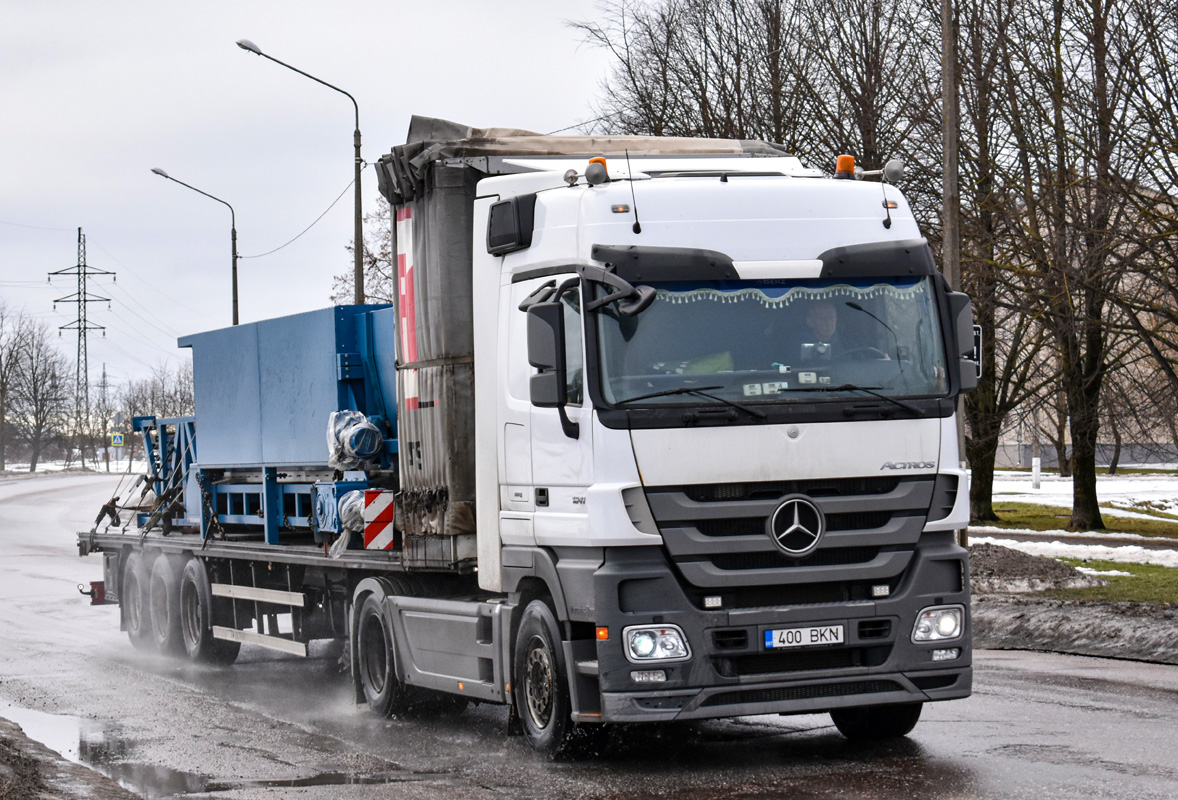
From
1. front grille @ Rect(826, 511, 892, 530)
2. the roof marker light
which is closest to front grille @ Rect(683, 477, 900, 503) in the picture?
front grille @ Rect(826, 511, 892, 530)

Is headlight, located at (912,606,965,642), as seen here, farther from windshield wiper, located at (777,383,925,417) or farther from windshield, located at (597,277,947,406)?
windshield, located at (597,277,947,406)

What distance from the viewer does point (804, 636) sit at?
311 inches

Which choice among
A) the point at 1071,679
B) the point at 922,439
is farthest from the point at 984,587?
the point at 922,439

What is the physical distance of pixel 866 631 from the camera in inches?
315

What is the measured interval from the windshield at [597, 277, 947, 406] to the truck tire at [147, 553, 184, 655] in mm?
8696

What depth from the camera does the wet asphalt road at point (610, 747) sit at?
7539 mm

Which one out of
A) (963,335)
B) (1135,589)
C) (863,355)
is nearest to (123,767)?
(863,355)

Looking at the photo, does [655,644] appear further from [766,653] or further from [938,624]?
[938,624]

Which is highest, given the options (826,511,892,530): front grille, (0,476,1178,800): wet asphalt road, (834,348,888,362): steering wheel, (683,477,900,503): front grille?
(834,348,888,362): steering wheel

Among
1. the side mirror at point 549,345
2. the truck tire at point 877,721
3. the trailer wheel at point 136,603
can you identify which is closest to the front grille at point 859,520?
the truck tire at point 877,721

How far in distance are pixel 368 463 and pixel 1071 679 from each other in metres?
5.45

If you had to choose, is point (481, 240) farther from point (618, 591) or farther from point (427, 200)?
point (618, 591)

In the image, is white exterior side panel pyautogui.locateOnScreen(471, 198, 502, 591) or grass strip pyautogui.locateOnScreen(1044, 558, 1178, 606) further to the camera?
grass strip pyautogui.locateOnScreen(1044, 558, 1178, 606)

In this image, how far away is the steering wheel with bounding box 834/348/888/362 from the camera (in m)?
8.09
